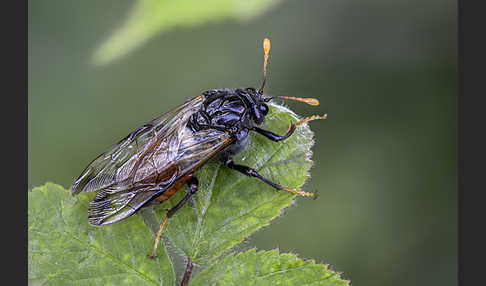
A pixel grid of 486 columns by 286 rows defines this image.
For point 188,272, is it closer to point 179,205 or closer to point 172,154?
point 179,205

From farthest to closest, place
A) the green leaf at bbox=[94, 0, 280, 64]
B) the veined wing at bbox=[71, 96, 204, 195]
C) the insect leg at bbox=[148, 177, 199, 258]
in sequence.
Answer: the green leaf at bbox=[94, 0, 280, 64]
the veined wing at bbox=[71, 96, 204, 195]
the insect leg at bbox=[148, 177, 199, 258]

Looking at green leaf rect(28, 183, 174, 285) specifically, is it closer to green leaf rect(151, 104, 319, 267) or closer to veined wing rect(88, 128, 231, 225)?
veined wing rect(88, 128, 231, 225)

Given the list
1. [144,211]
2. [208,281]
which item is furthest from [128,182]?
[208,281]

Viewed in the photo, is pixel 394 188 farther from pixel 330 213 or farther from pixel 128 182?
pixel 128 182

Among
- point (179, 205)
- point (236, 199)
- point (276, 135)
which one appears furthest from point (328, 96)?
point (179, 205)

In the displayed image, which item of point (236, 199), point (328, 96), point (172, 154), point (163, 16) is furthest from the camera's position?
point (328, 96)

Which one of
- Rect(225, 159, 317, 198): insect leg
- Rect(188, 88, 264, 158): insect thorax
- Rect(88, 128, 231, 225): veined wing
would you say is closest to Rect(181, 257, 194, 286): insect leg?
Rect(88, 128, 231, 225): veined wing

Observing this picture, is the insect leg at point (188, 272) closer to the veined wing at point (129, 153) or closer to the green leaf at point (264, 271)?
the green leaf at point (264, 271)
